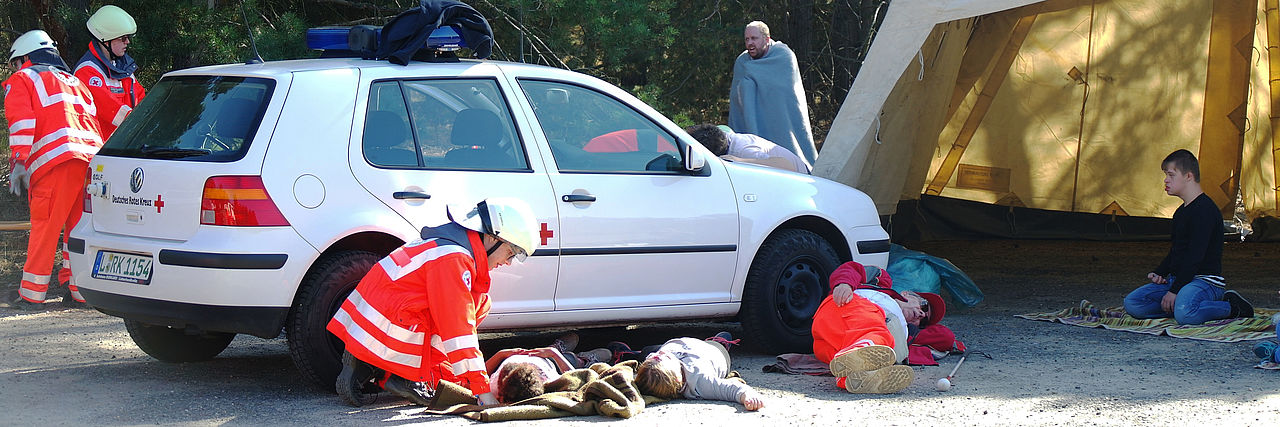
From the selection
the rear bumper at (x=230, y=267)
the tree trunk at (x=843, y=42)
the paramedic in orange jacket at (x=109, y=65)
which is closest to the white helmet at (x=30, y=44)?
the paramedic in orange jacket at (x=109, y=65)

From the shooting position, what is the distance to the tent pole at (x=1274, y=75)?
8.85m

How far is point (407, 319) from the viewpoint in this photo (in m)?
4.64

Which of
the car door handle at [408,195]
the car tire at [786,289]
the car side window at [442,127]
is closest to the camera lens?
the car door handle at [408,195]

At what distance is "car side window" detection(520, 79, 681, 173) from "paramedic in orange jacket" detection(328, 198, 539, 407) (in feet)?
3.28

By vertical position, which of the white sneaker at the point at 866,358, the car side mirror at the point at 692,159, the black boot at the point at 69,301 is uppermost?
the car side mirror at the point at 692,159

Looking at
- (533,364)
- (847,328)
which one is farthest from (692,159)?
(533,364)

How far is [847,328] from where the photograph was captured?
552cm

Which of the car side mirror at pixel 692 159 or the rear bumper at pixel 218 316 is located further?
the car side mirror at pixel 692 159

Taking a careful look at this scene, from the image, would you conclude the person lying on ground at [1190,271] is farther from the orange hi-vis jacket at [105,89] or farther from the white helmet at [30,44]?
the white helmet at [30,44]

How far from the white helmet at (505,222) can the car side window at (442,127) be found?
66 centimetres

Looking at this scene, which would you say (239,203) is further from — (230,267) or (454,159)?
(454,159)

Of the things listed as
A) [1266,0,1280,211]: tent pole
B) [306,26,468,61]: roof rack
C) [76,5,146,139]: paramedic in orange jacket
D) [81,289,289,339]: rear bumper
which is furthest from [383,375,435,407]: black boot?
[1266,0,1280,211]: tent pole

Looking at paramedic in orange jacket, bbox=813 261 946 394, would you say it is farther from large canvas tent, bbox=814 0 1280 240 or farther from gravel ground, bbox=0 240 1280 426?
large canvas tent, bbox=814 0 1280 240

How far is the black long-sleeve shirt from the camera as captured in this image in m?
7.23
